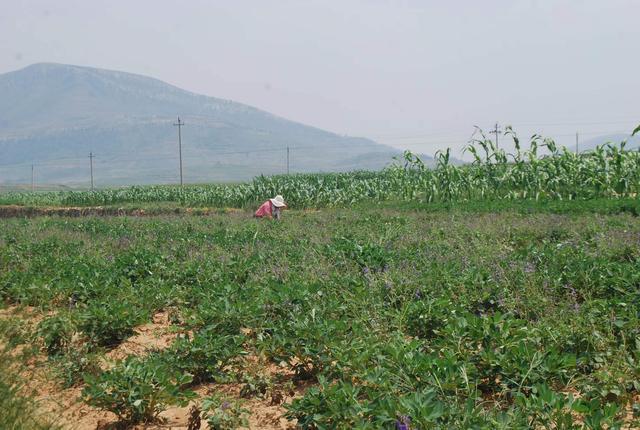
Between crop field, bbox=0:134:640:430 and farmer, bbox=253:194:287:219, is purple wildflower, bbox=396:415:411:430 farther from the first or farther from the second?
farmer, bbox=253:194:287:219

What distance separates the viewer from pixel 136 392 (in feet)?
13.6

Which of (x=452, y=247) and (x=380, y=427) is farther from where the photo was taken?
(x=452, y=247)

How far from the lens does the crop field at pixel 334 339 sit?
3.68m

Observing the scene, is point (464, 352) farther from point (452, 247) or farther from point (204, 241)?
point (204, 241)

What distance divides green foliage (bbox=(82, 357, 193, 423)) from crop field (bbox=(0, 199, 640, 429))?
1cm

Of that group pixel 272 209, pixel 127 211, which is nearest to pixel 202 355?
pixel 272 209

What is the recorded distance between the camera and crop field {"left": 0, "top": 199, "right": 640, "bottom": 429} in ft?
12.1

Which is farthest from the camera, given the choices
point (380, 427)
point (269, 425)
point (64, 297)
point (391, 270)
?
point (64, 297)

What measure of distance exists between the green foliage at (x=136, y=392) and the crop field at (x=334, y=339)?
0.01m

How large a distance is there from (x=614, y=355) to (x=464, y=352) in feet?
3.39

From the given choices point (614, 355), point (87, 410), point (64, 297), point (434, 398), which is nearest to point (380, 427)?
point (434, 398)

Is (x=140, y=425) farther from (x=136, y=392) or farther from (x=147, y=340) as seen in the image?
(x=147, y=340)

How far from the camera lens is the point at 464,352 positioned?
4262 mm

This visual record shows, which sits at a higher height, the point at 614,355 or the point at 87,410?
the point at 614,355
